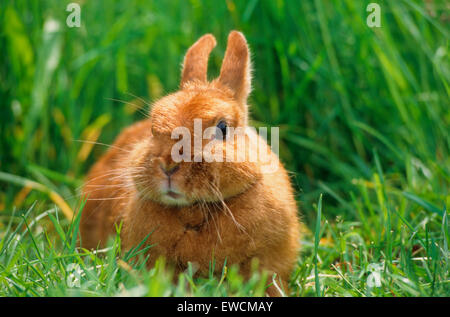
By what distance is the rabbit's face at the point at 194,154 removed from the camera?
7.51 ft

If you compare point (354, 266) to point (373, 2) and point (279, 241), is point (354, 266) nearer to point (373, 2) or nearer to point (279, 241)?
point (279, 241)

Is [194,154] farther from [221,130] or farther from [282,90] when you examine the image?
[282,90]

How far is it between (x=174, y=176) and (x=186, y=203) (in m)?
0.16

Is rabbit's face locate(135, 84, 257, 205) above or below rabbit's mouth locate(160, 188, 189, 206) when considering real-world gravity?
above

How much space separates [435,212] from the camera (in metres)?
2.90

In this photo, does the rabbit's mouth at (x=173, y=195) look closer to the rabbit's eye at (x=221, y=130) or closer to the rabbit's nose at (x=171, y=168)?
the rabbit's nose at (x=171, y=168)

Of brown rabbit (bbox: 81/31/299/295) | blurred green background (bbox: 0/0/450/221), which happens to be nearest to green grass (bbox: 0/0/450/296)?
blurred green background (bbox: 0/0/450/221)

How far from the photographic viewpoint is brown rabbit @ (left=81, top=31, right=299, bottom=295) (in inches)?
91.0

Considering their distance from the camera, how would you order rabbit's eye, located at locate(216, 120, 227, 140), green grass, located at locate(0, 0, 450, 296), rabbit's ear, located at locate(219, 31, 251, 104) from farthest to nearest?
1. green grass, located at locate(0, 0, 450, 296)
2. rabbit's ear, located at locate(219, 31, 251, 104)
3. rabbit's eye, located at locate(216, 120, 227, 140)

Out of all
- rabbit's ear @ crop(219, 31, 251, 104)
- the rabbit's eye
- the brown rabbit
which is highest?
rabbit's ear @ crop(219, 31, 251, 104)

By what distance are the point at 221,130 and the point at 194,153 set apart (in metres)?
0.21

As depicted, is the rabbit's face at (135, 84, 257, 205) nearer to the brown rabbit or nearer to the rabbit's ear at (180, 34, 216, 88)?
the brown rabbit
